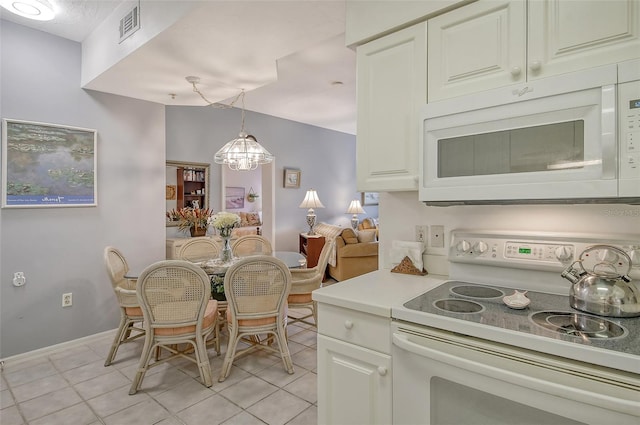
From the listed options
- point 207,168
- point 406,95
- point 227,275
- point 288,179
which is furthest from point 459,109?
point 288,179

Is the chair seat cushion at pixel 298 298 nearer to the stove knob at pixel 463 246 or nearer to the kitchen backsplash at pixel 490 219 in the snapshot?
the kitchen backsplash at pixel 490 219

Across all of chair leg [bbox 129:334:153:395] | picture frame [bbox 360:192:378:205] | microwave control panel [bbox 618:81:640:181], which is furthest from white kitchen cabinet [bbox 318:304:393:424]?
picture frame [bbox 360:192:378:205]

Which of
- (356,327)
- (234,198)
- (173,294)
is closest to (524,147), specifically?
(356,327)

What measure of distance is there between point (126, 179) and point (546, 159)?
140 inches

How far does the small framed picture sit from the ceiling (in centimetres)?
203

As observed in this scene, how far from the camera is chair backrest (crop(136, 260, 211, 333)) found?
217cm

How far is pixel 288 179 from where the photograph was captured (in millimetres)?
6039

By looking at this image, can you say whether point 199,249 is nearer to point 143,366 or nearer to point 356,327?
point 143,366

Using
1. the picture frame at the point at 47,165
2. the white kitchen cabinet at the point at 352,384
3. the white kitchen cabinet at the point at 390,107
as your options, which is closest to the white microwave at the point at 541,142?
the white kitchen cabinet at the point at 390,107

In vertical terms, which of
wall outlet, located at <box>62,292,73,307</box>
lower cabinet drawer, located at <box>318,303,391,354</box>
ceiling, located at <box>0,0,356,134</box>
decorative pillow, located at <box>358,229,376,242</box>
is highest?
ceiling, located at <box>0,0,356,134</box>

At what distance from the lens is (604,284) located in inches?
44.7

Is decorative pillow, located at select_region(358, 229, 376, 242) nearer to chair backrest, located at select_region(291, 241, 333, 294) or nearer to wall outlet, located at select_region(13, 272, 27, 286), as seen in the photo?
chair backrest, located at select_region(291, 241, 333, 294)

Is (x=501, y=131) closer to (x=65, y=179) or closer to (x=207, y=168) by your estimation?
(x=65, y=179)

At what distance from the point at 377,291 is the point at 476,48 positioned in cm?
110
